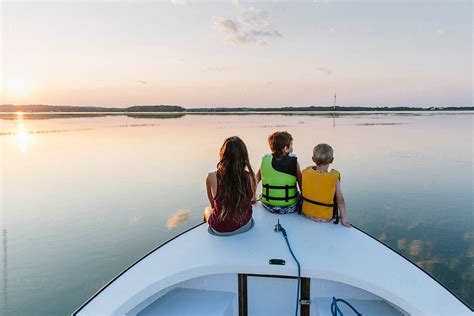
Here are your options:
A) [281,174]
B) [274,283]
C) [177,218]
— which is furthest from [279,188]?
[177,218]

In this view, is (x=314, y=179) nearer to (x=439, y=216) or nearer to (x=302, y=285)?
(x=302, y=285)

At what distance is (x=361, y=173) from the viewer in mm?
8547

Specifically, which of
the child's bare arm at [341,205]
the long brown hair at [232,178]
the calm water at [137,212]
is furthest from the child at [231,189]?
the calm water at [137,212]

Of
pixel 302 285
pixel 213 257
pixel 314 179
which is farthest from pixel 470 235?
pixel 213 257

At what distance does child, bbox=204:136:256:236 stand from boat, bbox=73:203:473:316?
0.15 metres

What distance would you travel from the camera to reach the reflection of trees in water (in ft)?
12.4

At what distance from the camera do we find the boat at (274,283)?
2.14 meters

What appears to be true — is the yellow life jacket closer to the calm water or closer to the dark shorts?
the dark shorts

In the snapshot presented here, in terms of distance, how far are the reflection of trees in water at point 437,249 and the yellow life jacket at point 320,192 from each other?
1.68 meters

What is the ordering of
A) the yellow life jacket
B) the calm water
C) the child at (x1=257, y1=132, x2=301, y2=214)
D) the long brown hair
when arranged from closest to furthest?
the long brown hair, the yellow life jacket, the child at (x1=257, y1=132, x2=301, y2=214), the calm water

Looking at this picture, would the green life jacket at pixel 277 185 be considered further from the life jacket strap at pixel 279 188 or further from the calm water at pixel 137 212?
the calm water at pixel 137 212

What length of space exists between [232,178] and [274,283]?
875mm

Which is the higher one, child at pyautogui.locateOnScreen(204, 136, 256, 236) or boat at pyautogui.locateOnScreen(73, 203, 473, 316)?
child at pyautogui.locateOnScreen(204, 136, 256, 236)

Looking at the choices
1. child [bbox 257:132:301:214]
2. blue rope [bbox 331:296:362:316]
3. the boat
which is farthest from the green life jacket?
blue rope [bbox 331:296:362:316]
